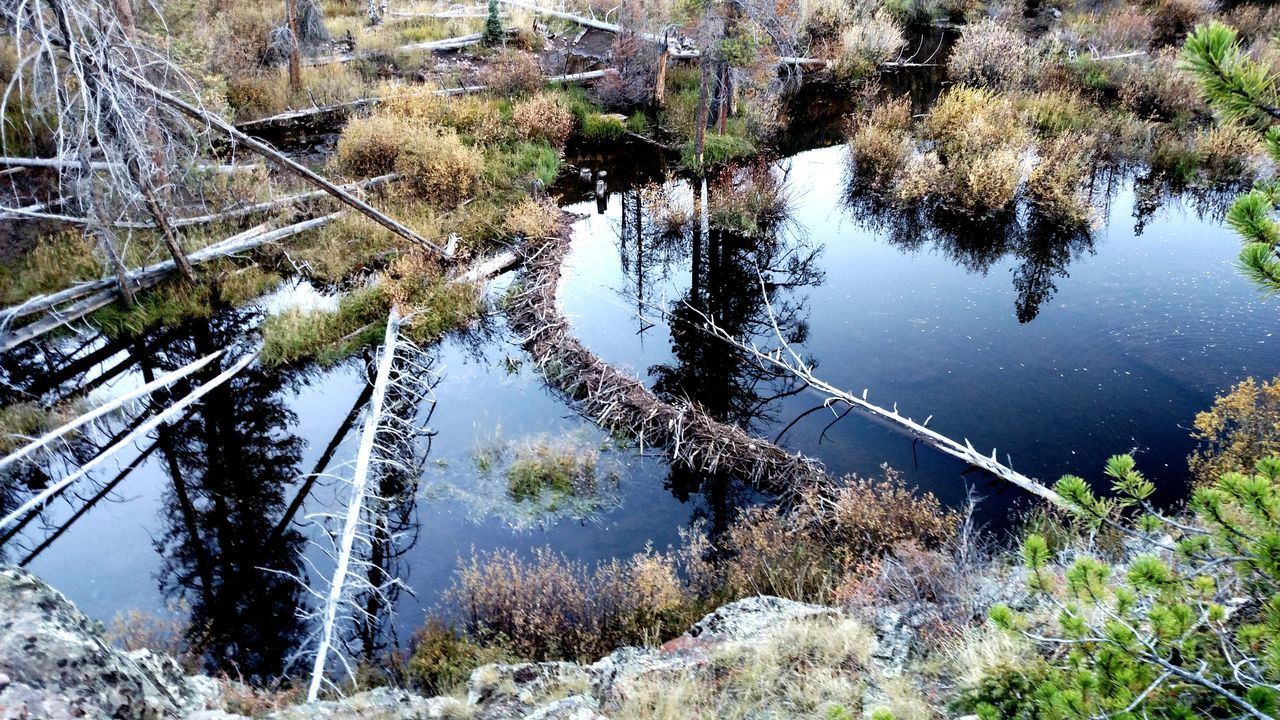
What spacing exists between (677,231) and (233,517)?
31.3 ft

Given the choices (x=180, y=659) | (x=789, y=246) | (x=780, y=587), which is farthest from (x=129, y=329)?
(x=789, y=246)

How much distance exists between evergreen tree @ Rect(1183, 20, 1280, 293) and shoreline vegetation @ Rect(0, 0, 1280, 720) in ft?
0.06

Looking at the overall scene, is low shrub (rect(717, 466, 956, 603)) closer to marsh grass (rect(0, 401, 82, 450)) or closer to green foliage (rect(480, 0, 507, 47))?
marsh grass (rect(0, 401, 82, 450))

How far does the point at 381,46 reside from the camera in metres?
20.8

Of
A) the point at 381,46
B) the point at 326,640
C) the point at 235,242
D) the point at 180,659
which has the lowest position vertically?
the point at 180,659

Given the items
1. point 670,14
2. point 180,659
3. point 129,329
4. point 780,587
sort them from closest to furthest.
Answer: point 180,659, point 780,587, point 129,329, point 670,14

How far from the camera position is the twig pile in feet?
30.4

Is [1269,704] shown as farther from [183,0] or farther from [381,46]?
[381,46]

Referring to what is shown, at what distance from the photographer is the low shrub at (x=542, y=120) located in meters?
17.1

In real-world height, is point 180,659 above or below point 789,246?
below

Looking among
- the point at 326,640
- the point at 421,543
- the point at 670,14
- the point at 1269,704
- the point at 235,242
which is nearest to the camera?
the point at 1269,704

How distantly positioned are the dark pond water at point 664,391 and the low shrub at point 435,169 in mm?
2605

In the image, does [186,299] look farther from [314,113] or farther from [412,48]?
[412,48]

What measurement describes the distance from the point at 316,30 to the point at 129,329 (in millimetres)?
12136
